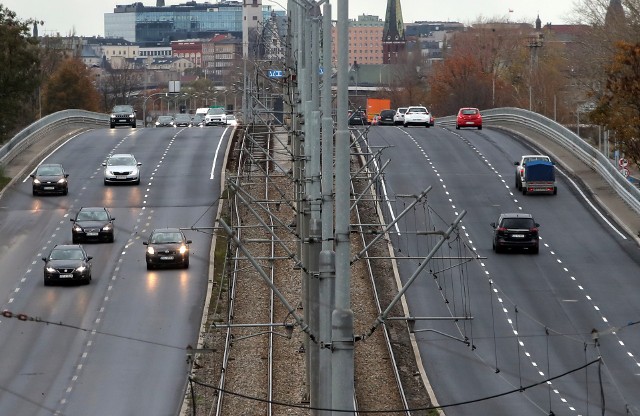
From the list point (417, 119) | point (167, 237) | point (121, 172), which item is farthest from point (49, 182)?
point (417, 119)

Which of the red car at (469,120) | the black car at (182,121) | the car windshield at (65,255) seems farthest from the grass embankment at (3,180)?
the black car at (182,121)

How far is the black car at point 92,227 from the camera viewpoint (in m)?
51.7

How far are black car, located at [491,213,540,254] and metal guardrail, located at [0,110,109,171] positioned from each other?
27.8 metres

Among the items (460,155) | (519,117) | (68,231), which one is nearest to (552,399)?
(68,231)

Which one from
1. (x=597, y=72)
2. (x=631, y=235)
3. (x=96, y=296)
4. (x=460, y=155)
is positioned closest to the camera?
(x=96, y=296)

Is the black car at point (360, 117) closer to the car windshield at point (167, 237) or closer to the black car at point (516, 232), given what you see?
the black car at point (516, 232)

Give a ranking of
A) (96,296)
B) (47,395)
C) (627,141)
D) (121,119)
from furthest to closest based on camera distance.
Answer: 1. (121,119)
2. (627,141)
3. (96,296)
4. (47,395)

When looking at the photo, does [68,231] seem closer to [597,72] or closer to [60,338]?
[60,338]

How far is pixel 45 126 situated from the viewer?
267ft

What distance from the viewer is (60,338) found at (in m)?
39.2

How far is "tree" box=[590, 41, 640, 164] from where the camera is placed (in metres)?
57.2

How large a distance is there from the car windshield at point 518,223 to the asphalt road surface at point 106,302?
34.7 feet

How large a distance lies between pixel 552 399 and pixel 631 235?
68.2ft

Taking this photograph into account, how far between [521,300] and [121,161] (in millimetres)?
26831
